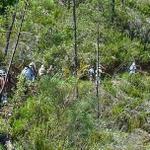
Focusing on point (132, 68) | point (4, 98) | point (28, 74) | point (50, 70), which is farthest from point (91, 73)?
point (4, 98)

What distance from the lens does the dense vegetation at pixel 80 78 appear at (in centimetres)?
1012

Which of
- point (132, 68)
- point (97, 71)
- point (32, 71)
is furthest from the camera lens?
point (132, 68)

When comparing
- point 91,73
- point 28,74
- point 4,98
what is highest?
point 28,74

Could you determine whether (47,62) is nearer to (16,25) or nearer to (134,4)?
(16,25)

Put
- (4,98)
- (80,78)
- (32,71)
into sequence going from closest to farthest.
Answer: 1. (4,98)
2. (32,71)
3. (80,78)

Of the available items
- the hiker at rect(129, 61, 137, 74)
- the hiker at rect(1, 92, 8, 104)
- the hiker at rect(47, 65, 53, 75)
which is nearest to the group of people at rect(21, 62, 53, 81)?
the hiker at rect(47, 65, 53, 75)

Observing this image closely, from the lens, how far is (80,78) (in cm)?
1514

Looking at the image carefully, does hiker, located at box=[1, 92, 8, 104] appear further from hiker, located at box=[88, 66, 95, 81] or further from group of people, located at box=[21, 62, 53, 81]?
hiker, located at box=[88, 66, 95, 81]

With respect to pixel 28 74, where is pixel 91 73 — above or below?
below

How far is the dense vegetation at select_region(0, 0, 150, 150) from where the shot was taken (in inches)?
399

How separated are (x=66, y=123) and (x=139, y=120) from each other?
3.37 metres

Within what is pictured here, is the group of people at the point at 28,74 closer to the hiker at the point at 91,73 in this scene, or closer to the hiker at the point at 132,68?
the hiker at the point at 91,73

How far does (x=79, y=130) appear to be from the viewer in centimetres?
1002

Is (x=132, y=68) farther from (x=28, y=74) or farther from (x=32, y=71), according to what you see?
Result: (x=28, y=74)
